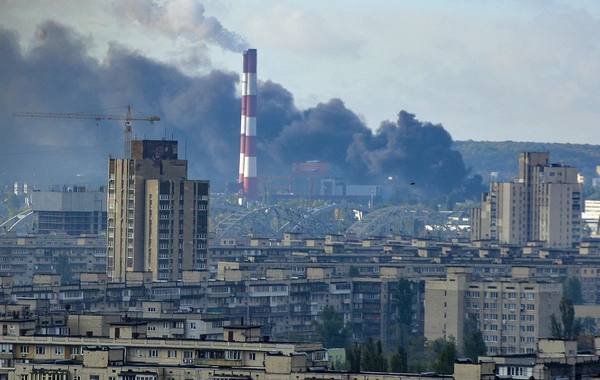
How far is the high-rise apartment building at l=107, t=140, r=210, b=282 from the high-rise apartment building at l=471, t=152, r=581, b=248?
140ft

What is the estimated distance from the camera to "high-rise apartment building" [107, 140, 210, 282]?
92688 millimetres

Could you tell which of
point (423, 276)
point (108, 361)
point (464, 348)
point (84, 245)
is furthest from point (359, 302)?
point (108, 361)

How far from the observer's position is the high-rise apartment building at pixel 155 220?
92.7 metres

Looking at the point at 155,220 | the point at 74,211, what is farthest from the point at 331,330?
the point at 74,211

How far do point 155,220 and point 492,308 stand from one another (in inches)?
705

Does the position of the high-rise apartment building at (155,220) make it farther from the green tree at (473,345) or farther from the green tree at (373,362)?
the green tree at (373,362)

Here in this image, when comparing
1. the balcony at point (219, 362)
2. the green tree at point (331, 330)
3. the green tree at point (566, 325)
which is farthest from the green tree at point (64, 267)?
the balcony at point (219, 362)

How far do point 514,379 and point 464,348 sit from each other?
104ft

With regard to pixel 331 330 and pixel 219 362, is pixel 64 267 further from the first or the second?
pixel 219 362

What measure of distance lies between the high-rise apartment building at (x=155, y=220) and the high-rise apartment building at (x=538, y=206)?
140ft

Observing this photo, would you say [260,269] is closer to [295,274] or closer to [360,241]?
[295,274]

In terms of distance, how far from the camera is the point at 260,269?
332 feet

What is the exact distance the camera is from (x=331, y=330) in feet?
270

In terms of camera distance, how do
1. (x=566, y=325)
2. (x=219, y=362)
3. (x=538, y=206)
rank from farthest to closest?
(x=538, y=206)
(x=566, y=325)
(x=219, y=362)
